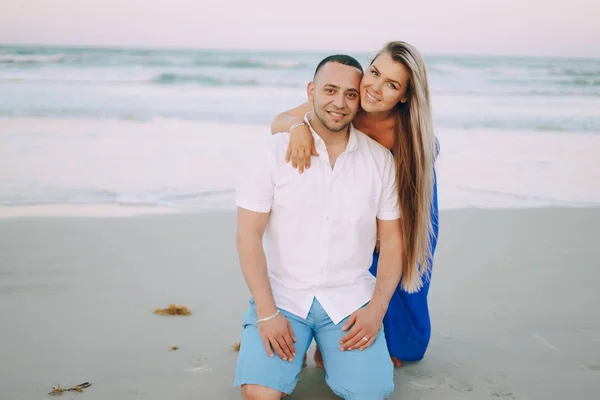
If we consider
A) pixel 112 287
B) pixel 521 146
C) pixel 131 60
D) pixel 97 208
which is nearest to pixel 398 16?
pixel 131 60

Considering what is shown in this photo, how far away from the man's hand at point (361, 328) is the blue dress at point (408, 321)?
57cm

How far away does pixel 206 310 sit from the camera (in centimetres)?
400

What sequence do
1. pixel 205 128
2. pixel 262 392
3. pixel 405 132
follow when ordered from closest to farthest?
1. pixel 262 392
2. pixel 405 132
3. pixel 205 128

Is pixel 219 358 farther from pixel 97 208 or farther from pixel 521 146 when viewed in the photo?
pixel 521 146

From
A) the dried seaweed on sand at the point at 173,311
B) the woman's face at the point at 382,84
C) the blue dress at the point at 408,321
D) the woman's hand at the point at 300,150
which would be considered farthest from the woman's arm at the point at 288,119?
the dried seaweed on sand at the point at 173,311

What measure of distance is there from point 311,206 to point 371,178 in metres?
0.32

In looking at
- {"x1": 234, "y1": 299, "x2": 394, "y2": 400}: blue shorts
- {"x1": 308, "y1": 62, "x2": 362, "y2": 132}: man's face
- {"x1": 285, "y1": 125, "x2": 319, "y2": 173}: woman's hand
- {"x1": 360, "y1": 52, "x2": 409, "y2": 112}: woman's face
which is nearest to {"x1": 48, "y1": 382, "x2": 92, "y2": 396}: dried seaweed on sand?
{"x1": 234, "y1": 299, "x2": 394, "y2": 400}: blue shorts

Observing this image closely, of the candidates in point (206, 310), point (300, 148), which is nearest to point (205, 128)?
point (206, 310)

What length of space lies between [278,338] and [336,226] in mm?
569

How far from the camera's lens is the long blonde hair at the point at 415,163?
3.02m

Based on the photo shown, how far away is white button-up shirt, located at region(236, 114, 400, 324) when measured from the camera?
9.36ft

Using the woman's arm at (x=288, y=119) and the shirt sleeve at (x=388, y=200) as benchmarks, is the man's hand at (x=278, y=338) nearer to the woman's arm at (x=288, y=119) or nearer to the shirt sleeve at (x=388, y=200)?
the shirt sleeve at (x=388, y=200)

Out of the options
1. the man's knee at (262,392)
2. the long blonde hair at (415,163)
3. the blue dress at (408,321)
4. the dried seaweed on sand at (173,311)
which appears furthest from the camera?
the dried seaweed on sand at (173,311)

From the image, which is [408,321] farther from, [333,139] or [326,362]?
[333,139]
